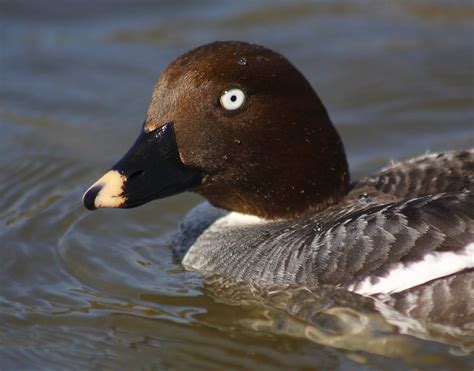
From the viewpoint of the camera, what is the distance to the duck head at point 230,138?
765cm

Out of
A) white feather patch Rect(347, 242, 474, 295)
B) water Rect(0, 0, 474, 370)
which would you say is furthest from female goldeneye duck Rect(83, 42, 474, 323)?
water Rect(0, 0, 474, 370)

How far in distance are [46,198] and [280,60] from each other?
330 centimetres

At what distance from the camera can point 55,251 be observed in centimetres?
897

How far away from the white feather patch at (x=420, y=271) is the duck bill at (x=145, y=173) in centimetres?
167

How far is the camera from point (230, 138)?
7793 millimetres

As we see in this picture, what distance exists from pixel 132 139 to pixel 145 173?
3.58 m

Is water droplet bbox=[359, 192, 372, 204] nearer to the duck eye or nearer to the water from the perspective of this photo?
the water

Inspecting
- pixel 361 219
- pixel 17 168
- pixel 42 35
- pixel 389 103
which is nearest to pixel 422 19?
pixel 389 103

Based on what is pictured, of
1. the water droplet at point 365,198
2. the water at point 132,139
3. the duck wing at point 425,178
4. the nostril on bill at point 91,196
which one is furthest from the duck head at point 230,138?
the water at point 132,139

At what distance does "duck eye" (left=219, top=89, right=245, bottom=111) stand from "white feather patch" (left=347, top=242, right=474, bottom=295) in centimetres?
165

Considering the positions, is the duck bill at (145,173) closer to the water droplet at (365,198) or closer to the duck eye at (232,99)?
the duck eye at (232,99)

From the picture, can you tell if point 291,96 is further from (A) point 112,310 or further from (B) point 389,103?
(B) point 389,103

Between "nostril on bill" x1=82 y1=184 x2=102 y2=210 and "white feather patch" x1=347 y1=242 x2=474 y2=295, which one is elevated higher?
"nostril on bill" x1=82 y1=184 x2=102 y2=210

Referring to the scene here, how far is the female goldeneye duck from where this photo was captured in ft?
23.0
